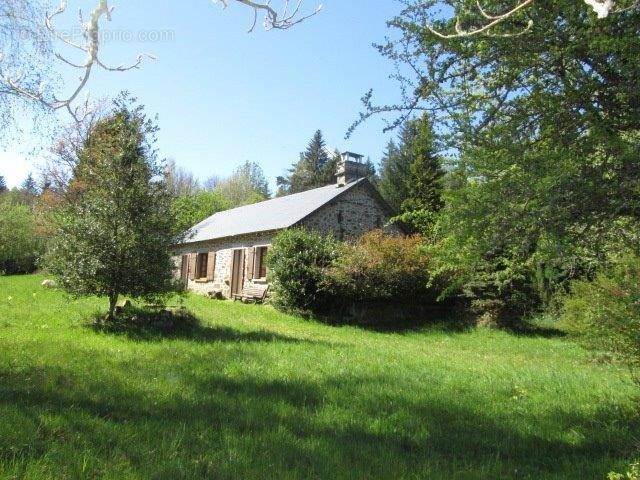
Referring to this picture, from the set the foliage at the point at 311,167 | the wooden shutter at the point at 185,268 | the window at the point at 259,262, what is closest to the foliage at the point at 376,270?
the window at the point at 259,262

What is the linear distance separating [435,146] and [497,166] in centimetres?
81

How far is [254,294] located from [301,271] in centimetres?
403

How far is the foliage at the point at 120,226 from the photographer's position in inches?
379

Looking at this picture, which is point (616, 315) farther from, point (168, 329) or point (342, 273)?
point (342, 273)

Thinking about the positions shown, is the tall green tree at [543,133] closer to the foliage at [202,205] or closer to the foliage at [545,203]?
the foliage at [545,203]

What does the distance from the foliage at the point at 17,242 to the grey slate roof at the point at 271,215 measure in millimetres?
11608

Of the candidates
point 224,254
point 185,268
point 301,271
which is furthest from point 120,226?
point 185,268

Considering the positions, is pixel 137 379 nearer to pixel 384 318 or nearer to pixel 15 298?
pixel 15 298

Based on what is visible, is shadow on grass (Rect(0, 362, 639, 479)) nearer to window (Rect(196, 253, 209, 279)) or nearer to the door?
the door

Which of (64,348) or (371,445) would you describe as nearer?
(371,445)

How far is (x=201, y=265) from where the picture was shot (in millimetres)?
25875

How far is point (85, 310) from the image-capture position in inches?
461

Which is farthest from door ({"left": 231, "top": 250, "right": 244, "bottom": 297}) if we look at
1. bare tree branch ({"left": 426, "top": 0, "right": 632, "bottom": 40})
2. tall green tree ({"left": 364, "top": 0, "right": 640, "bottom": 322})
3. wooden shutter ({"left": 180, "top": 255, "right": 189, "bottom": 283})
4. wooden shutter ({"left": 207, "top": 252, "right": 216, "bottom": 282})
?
bare tree branch ({"left": 426, "top": 0, "right": 632, "bottom": 40})

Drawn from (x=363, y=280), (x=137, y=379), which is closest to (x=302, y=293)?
(x=363, y=280)
